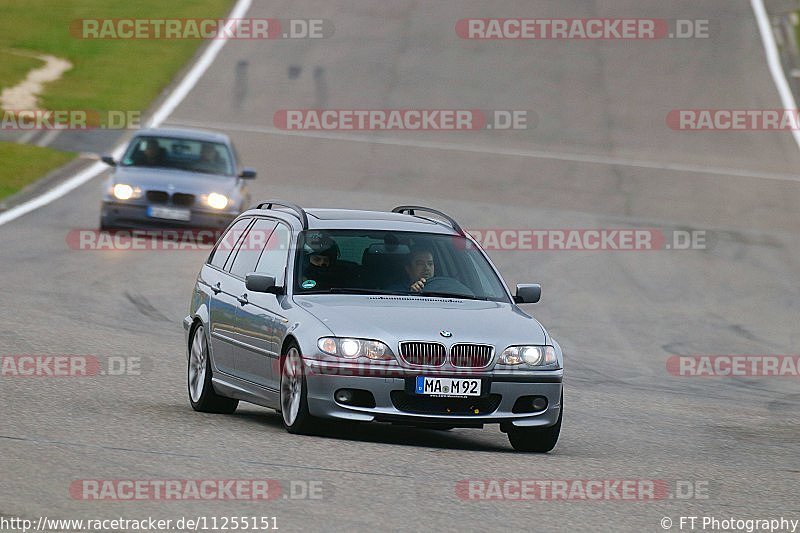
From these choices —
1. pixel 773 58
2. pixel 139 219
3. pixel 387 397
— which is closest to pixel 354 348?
pixel 387 397

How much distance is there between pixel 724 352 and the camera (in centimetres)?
1845

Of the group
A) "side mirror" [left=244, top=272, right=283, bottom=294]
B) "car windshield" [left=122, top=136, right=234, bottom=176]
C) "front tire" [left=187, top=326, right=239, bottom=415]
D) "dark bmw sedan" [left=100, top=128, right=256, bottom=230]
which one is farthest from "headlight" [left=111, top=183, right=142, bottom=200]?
"side mirror" [left=244, top=272, right=283, bottom=294]

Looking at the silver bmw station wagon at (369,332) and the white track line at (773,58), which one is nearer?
the silver bmw station wagon at (369,332)

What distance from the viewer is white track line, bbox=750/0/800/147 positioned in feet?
137

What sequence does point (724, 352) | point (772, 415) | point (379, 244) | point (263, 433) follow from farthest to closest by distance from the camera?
point (724, 352) < point (772, 415) < point (379, 244) < point (263, 433)

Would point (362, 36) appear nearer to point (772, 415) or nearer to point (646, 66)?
point (646, 66)

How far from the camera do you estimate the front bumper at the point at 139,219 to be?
77.7ft

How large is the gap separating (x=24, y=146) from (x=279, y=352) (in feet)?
77.9

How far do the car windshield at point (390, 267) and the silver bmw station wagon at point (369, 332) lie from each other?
10 mm

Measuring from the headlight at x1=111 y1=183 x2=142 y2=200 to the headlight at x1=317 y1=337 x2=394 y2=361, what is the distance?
46.1 feet

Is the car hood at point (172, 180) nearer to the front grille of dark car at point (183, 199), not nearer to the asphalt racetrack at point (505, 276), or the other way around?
the front grille of dark car at point (183, 199)

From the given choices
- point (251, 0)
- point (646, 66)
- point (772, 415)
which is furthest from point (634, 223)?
point (251, 0)

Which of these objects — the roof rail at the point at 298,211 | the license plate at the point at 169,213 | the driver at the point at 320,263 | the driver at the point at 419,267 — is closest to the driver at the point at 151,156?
the license plate at the point at 169,213

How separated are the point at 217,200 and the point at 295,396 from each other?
46.0 ft
